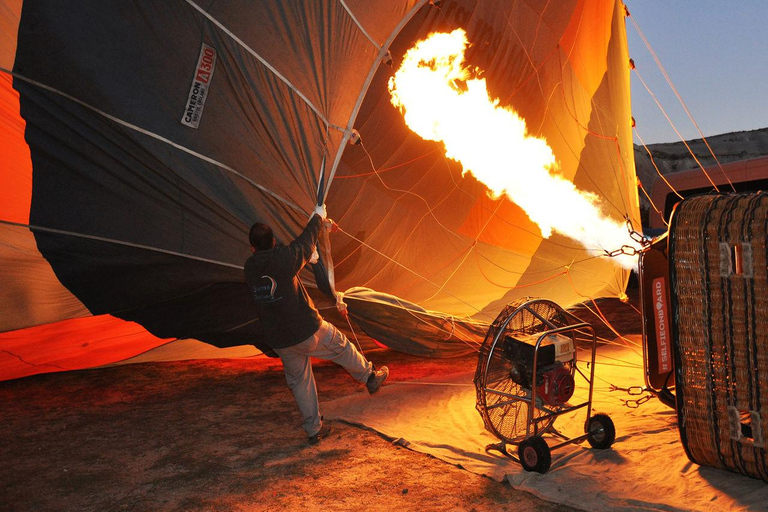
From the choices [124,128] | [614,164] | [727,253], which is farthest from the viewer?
[614,164]

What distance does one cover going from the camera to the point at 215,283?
4719mm

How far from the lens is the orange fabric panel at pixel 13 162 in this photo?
161 inches

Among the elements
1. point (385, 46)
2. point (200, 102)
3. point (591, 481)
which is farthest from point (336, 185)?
point (591, 481)

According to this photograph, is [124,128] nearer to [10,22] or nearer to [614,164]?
[10,22]

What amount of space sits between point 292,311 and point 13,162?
206 centimetres

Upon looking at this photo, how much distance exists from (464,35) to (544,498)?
532 cm

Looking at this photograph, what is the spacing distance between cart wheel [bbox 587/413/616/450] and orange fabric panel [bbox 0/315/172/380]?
11.1ft

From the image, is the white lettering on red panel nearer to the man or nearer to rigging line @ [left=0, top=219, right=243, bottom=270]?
the man

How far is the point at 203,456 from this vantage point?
4.06m

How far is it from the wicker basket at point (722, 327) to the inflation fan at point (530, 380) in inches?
22.8

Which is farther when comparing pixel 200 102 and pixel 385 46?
pixel 385 46

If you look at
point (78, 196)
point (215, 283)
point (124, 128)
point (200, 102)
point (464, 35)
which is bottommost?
point (215, 283)

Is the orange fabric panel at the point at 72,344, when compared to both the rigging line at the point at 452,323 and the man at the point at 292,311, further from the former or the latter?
the rigging line at the point at 452,323

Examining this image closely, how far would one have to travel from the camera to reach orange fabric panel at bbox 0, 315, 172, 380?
4.80m
